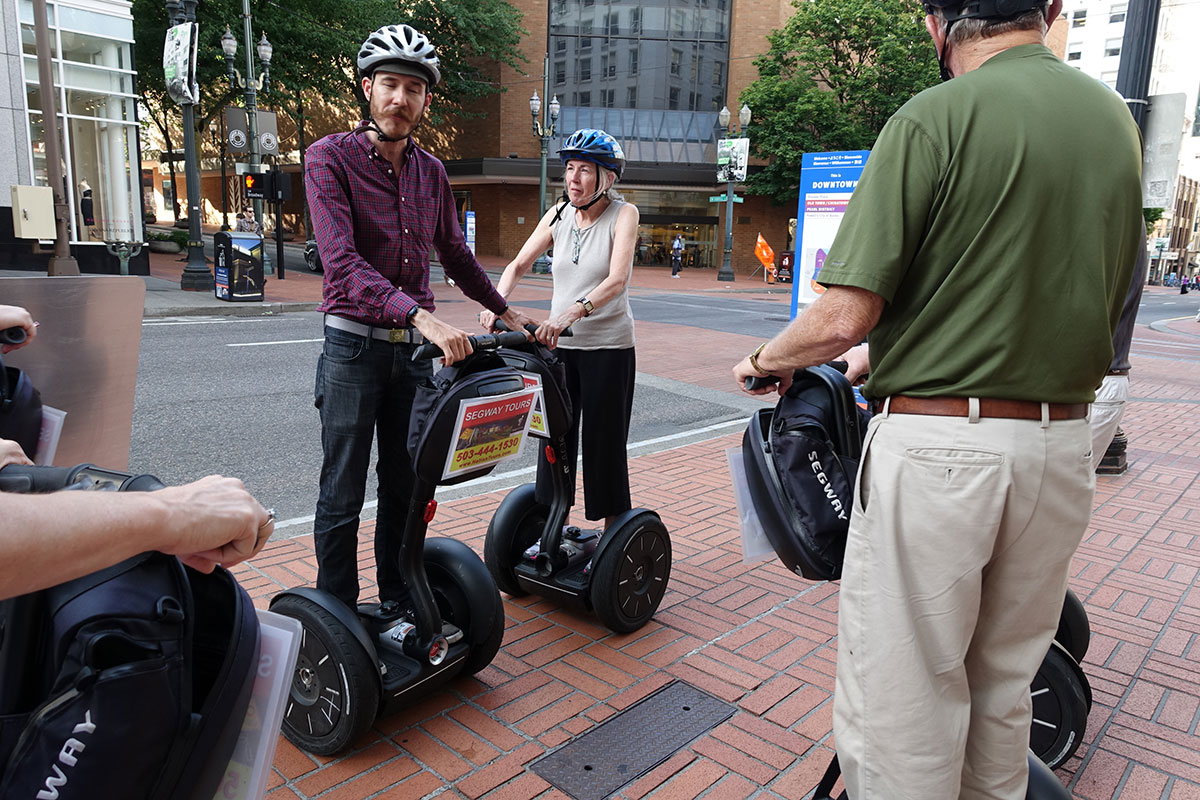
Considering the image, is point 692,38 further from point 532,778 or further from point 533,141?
point 532,778

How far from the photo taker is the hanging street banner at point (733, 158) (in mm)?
31000

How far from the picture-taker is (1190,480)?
20.3 ft

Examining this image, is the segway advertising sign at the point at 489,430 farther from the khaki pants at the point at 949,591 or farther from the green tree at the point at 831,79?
the green tree at the point at 831,79

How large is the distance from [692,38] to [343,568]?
3966cm

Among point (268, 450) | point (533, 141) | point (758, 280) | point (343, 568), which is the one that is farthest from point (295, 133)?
point (343, 568)

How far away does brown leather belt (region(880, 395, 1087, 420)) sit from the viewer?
165 centimetres

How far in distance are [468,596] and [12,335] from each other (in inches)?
61.4

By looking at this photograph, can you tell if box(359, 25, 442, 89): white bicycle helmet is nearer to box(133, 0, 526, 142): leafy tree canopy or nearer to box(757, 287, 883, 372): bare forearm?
box(757, 287, 883, 372): bare forearm

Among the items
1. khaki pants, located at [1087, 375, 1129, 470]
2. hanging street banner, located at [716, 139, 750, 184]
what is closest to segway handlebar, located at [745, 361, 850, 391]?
khaki pants, located at [1087, 375, 1129, 470]

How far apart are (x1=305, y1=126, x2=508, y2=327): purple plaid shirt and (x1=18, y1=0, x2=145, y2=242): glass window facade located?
18616mm

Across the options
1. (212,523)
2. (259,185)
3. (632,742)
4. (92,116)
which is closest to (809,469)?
(632,742)

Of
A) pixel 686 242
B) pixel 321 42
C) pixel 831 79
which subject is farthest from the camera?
pixel 686 242

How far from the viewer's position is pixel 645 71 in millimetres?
38094

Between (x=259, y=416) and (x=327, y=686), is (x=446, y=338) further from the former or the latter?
(x=259, y=416)
